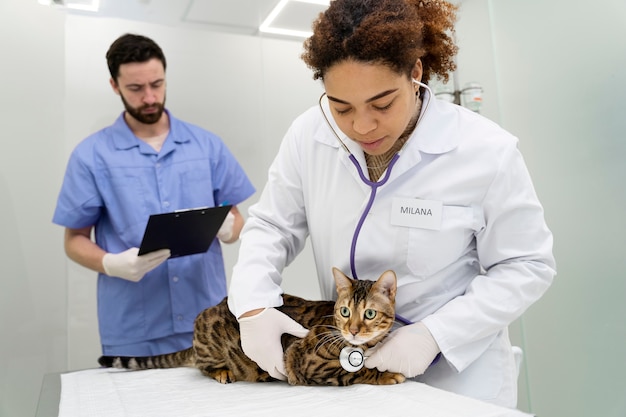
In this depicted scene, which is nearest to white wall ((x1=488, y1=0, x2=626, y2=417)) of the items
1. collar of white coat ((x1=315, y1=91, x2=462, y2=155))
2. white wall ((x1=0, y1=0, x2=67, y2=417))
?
collar of white coat ((x1=315, y1=91, x2=462, y2=155))

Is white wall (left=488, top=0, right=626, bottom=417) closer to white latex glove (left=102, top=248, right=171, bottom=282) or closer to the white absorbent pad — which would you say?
the white absorbent pad

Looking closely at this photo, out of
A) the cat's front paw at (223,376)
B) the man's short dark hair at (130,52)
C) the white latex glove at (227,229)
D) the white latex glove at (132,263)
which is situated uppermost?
the man's short dark hair at (130,52)

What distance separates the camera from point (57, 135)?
2.39m

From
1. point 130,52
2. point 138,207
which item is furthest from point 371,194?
point 130,52

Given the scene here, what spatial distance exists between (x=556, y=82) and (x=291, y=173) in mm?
1501

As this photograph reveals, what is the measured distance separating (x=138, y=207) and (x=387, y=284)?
1191mm

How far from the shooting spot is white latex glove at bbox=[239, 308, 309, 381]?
1.08 metres

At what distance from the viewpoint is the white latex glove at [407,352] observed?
1.01 meters

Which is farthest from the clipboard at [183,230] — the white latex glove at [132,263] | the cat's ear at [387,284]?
the cat's ear at [387,284]

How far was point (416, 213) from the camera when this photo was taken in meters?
1.07

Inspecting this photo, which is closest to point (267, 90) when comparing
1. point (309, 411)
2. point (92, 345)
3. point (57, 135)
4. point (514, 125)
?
point (57, 135)

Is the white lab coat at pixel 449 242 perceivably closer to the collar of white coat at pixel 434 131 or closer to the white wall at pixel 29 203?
the collar of white coat at pixel 434 131

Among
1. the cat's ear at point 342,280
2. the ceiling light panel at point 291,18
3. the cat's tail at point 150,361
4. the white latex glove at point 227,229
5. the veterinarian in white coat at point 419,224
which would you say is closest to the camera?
the veterinarian in white coat at point 419,224

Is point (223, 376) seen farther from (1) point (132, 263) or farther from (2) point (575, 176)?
(2) point (575, 176)
